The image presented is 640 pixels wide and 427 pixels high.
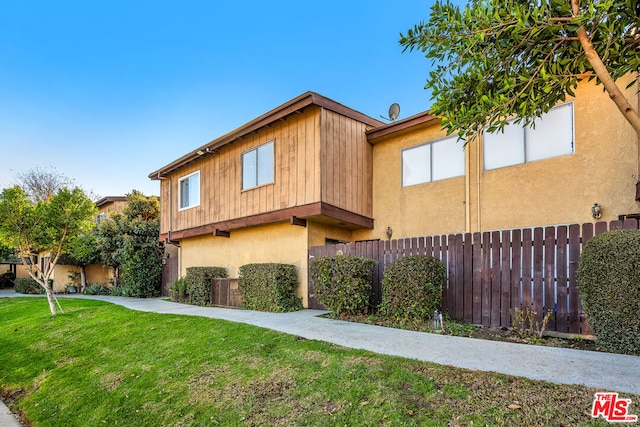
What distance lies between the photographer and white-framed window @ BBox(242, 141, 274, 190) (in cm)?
1138

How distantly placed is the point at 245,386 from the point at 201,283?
8.54 metres

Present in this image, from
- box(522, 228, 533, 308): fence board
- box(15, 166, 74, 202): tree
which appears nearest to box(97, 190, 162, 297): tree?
box(522, 228, 533, 308): fence board

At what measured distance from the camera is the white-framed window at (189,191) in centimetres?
1469

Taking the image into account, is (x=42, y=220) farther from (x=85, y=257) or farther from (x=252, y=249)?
(x=85, y=257)

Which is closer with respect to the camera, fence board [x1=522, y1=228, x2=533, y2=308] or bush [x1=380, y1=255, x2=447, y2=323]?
fence board [x1=522, y1=228, x2=533, y2=308]

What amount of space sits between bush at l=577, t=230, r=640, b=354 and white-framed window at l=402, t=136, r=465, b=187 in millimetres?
5025

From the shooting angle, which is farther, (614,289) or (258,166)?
(258,166)

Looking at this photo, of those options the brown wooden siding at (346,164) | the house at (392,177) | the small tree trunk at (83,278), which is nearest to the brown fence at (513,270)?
the house at (392,177)

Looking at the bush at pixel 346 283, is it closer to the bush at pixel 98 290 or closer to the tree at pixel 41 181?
the bush at pixel 98 290

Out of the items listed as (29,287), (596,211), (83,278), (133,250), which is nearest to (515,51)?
(596,211)

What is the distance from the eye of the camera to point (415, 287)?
7016mm

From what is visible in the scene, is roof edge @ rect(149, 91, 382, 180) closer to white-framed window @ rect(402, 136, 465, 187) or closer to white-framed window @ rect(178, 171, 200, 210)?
white-framed window @ rect(178, 171, 200, 210)

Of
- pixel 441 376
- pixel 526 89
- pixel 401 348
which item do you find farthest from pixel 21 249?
pixel 526 89

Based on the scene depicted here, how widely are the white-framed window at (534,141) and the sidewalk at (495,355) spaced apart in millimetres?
4618
